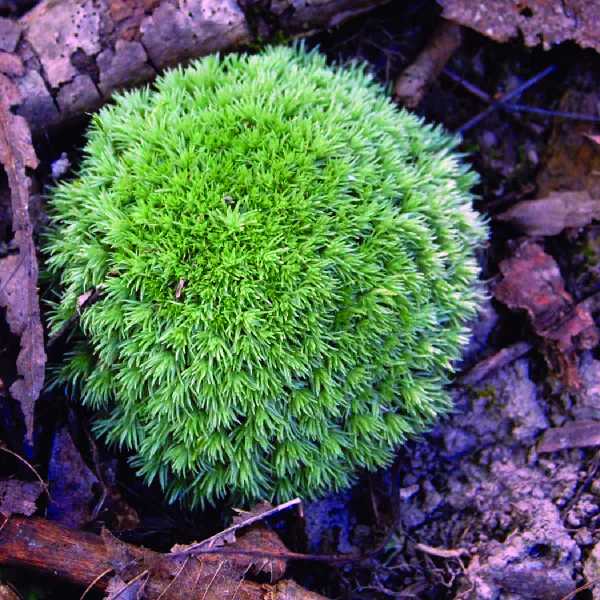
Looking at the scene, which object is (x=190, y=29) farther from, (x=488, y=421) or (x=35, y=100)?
(x=488, y=421)

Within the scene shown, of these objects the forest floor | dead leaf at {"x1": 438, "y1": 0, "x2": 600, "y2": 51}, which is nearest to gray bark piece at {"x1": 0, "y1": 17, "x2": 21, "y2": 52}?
the forest floor

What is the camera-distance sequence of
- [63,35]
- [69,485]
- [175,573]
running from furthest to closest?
[63,35] < [69,485] < [175,573]

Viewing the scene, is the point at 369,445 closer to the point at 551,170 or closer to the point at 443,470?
the point at 443,470

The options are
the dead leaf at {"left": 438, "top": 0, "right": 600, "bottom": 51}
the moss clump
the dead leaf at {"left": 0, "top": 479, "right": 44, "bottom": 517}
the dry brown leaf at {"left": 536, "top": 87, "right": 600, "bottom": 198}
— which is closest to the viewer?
the dead leaf at {"left": 0, "top": 479, "right": 44, "bottom": 517}

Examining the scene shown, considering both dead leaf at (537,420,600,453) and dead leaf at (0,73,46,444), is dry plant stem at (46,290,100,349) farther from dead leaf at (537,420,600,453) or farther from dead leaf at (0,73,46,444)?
dead leaf at (537,420,600,453)

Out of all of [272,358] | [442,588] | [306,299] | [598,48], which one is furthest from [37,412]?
[598,48]

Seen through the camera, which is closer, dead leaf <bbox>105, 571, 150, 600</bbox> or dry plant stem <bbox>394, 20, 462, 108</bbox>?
dead leaf <bbox>105, 571, 150, 600</bbox>

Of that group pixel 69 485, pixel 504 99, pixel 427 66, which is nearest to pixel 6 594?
pixel 69 485
